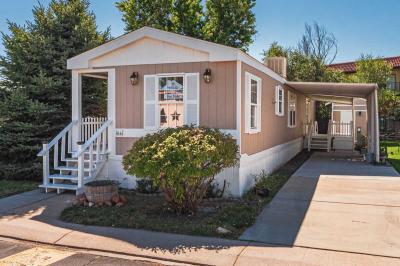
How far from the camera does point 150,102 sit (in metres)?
8.95

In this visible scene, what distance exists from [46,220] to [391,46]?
40.1 metres

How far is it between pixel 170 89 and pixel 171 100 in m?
0.26

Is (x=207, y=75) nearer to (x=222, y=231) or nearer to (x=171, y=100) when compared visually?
(x=171, y=100)

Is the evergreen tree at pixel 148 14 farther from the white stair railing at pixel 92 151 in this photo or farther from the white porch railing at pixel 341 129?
the white stair railing at pixel 92 151

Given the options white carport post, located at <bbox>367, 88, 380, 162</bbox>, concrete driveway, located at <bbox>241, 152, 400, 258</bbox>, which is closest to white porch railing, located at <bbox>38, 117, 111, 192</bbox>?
concrete driveway, located at <bbox>241, 152, 400, 258</bbox>

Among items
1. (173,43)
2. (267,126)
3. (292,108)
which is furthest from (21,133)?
(292,108)

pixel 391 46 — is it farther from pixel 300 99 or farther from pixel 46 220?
pixel 46 220

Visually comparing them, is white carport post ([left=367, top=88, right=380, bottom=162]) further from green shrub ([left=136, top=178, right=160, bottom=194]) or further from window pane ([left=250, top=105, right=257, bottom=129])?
green shrub ([left=136, top=178, right=160, bottom=194])

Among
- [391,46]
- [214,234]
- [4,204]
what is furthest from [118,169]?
[391,46]

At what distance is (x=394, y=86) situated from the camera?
1421 inches

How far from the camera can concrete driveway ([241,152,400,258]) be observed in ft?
17.6

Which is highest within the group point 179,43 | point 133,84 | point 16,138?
point 179,43

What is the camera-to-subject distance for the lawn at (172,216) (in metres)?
5.99

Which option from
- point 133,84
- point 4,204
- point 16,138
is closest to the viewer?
point 4,204
